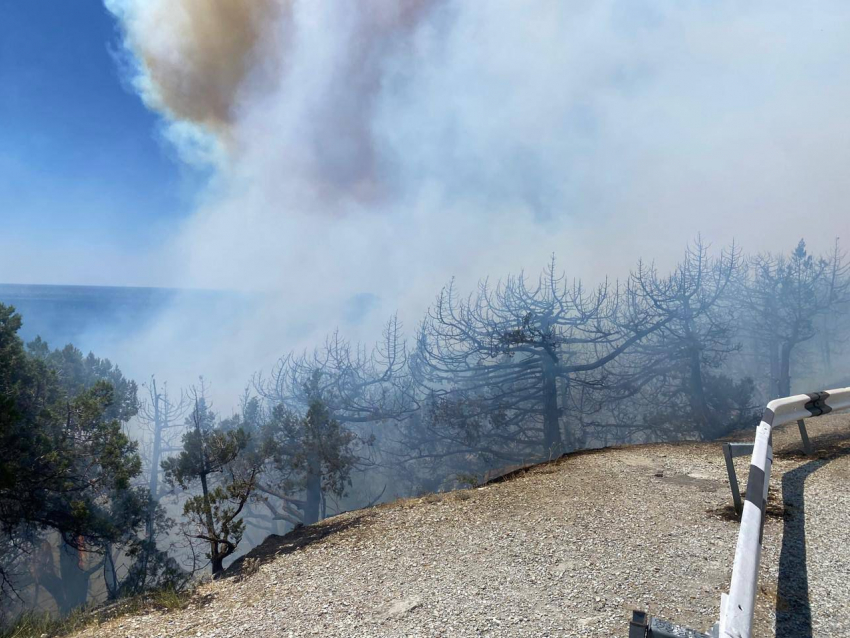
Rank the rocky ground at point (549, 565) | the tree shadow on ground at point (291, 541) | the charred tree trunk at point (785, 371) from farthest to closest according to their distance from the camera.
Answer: the charred tree trunk at point (785, 371), the tree shadow on ground at point (291, 541), the rocky ground at point (549, 565)

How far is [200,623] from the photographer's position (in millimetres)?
3930

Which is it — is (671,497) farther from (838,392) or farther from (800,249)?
(800,249)

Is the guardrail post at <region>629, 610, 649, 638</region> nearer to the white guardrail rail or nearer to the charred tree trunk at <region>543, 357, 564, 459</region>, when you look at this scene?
the white guardrail rail

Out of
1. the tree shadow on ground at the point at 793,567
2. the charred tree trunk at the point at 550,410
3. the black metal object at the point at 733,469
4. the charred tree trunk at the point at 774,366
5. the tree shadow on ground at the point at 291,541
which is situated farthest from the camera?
the charred tree trunk at the point at 774,366

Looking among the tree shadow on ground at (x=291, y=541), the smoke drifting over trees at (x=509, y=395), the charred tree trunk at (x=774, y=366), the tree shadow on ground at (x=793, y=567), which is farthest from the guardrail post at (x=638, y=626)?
the charred tree trunk at (x=774, y=366)

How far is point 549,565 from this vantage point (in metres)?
4.02

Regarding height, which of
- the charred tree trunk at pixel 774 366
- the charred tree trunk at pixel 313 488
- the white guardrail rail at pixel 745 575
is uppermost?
the white guardrail rail at pixel 745 575

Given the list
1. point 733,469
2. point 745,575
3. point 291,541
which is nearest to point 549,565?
point 745,575

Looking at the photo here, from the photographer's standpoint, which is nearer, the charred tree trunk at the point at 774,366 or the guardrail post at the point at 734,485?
the guardrail post at the point at 734,485

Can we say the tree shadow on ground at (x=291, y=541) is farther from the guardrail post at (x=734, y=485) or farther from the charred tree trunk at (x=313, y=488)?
the charred tree trunk at (x=313, y=488)

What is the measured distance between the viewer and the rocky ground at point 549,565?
3.25 metres

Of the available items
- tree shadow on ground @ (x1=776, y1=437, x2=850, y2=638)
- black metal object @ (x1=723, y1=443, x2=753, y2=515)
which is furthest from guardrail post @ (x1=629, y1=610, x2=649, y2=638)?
black metal object @ (x1=723, y1=443, x2=753, y2=515)

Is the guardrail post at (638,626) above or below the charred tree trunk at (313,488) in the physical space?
above

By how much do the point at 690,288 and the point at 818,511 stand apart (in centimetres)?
1774
